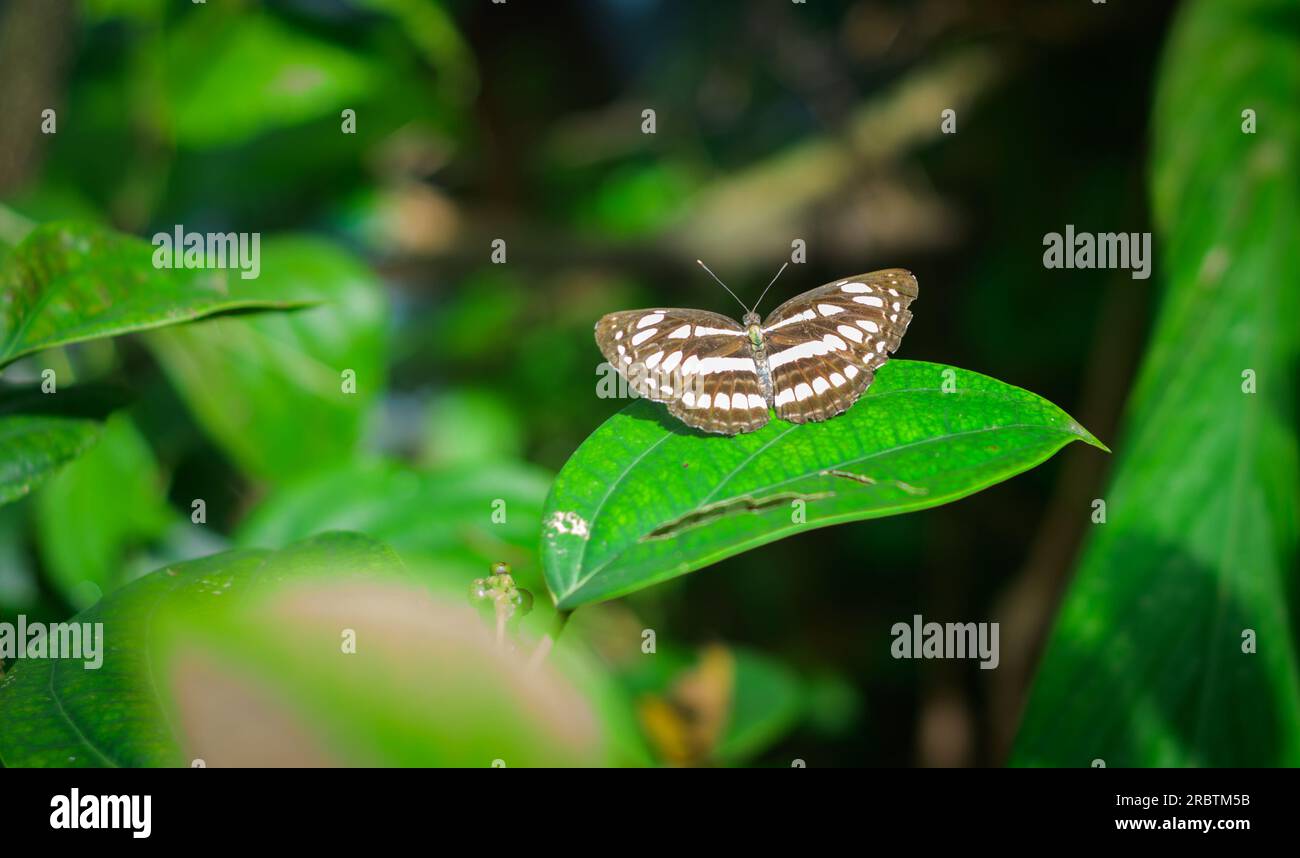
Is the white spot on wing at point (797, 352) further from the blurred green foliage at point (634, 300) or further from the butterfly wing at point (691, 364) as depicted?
the blurred green foliage at point (634, 300)

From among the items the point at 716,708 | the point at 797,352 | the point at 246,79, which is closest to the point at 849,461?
the point at 797,352

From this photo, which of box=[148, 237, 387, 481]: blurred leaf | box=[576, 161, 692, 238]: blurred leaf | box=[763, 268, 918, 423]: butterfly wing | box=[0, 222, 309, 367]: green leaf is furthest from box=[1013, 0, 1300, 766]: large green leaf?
box=[576, 161, 692, 238]: blurred leaf

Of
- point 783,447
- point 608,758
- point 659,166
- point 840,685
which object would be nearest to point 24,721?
point 608,758

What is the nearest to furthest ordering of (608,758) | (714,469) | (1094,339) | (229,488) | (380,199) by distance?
1. (608,758)
2. (714,469)
3. (229,488)
4. (380,199)
5. (1094,339)

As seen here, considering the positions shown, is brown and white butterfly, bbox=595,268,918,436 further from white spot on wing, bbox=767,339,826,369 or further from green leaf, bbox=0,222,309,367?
green leaf, bbox=0,222,309,367

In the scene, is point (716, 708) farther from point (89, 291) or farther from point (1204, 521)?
point (89, 291)

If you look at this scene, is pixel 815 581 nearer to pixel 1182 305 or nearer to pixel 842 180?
pixel 842 180
